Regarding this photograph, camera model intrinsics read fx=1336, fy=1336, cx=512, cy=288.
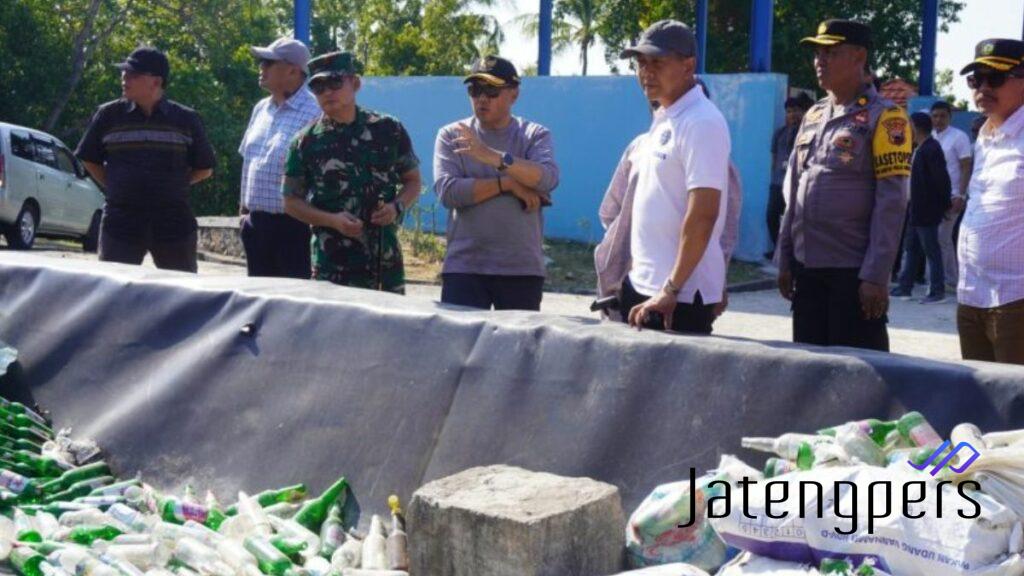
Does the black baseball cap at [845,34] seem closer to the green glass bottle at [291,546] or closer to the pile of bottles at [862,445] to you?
the pile of bottles at [862,445]

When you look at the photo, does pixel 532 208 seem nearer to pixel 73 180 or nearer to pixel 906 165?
pixel 906 165

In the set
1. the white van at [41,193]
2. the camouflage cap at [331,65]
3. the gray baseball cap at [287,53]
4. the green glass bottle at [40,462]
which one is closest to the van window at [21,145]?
the white van at [41,193]

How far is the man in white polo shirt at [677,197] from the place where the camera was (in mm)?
4641

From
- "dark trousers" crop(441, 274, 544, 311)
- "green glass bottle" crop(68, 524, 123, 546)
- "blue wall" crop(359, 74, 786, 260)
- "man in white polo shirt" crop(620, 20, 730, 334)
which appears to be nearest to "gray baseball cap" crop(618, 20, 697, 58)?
"man in white polo shirt" crop(620, 20, 730, 334)

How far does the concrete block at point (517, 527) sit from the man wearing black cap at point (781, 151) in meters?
11.6

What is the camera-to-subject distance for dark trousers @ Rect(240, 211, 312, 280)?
6879mm

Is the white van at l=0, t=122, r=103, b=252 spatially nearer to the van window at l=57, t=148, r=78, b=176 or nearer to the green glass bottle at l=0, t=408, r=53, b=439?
the van window at l=57, t=148, r=78, b=176

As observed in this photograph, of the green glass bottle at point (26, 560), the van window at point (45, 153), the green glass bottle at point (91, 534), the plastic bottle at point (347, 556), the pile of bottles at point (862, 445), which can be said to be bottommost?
the green glass bottle at point (26, 560)

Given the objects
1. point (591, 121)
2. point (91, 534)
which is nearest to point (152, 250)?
point (91, 534)

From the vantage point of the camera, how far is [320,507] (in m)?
4.77

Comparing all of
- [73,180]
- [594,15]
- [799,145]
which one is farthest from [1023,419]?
[594,15]

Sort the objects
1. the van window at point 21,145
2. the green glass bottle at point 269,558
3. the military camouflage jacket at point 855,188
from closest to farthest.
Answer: the green glass bottle at point 269,558
the military camouflage jacket at point 855,188
the van window at point 21,145

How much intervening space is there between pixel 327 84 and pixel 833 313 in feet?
7.90

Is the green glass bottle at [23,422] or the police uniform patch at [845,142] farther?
the green glass bottle at [23,422]
